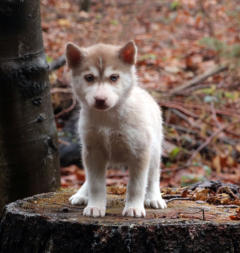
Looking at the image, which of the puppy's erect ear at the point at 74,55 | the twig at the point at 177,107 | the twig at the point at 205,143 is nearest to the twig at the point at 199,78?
the twig at the point at 177,107

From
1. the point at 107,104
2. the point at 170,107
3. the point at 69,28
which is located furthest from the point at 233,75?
the point at 107,104

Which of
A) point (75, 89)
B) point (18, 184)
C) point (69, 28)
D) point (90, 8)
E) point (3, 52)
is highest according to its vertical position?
point (90, 8)

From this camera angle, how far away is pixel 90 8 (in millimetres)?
17359

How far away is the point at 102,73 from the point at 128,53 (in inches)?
13.1

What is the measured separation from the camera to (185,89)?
862cm

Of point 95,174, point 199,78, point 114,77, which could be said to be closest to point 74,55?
point 114,77

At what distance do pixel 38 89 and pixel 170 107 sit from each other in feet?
12.7

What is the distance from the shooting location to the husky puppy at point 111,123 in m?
3.19

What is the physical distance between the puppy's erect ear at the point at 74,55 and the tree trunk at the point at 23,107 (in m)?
1.04

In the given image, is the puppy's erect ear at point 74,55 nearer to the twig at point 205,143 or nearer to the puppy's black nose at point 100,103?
the puppy's black nose at point 100,103

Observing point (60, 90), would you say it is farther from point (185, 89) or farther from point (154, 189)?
point (154, 189)

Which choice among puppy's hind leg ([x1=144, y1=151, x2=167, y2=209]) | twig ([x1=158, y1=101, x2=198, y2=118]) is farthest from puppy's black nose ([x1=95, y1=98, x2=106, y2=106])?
twig ([x1=158, y1=101, x2=198, y2=118])

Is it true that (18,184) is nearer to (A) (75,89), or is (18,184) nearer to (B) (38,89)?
(B) (38,89)

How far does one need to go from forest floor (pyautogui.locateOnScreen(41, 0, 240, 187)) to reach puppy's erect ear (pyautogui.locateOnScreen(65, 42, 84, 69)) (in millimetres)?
3283
